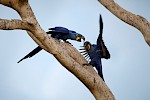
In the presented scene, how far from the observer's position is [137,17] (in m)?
2.91

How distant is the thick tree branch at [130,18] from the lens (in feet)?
9.23

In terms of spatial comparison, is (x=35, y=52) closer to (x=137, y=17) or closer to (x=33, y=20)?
(x=33, y=20)

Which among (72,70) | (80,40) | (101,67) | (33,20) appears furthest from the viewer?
(80,40)

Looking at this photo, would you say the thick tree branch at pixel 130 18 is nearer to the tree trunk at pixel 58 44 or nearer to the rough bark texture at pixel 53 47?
the tree trunk at pixel 58 44

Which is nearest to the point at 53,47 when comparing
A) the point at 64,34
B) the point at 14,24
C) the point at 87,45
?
the point at 14,24

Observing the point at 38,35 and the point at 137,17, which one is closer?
the point at 38,35

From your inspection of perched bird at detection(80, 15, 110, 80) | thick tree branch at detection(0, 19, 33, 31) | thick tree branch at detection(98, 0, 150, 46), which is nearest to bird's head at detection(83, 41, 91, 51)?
perched bird at detection(80, 15, 110, 80)

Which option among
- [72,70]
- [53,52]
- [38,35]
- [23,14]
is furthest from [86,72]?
[23,14]

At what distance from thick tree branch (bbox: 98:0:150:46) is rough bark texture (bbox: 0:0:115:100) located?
59cm

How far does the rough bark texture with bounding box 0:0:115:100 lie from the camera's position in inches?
96.8

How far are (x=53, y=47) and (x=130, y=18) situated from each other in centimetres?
84

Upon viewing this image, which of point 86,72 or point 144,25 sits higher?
point 144,25

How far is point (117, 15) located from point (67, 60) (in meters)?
0.74

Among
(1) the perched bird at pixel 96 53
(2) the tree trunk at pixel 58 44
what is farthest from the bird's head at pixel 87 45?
(2) the tree trunk at pixel 58 44
